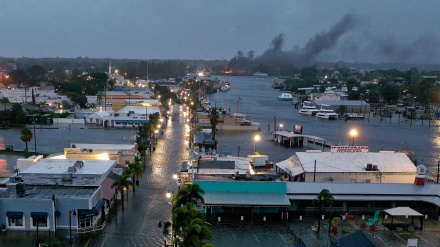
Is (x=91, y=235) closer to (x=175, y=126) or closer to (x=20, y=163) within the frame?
(x=20, y=163)

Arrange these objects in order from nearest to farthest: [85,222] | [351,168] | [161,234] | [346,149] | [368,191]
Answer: [161,234] < [85,222] < [368,191] < [351,168] < [346,149]

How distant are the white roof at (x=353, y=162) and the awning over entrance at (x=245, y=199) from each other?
3.13 metres

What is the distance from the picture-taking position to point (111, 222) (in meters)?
13.2

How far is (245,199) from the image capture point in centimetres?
1421

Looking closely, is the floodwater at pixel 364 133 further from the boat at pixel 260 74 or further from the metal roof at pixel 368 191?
the boat at pixel 260 74

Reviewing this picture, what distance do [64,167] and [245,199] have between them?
259 inches

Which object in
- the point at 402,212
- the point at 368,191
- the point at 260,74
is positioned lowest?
the point at 402,212

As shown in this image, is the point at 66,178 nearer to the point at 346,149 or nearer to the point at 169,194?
the point at 169,194

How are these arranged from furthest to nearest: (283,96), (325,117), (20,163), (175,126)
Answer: (283,96) → (325,117) → (175,126) → (20,163)

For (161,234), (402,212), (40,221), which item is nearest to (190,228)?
(161,234)

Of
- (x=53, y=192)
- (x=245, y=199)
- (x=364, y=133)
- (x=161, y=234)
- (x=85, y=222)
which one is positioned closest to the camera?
(x=161, y=234)

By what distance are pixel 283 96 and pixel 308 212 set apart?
51248 mm

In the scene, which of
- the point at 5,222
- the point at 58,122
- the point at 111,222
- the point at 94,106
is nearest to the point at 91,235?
the point at 111,222

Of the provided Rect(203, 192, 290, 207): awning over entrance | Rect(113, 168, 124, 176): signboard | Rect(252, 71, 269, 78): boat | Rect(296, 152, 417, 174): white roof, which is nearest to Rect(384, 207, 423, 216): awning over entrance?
Rect(203, 192, 290, 207): awning over entrance
